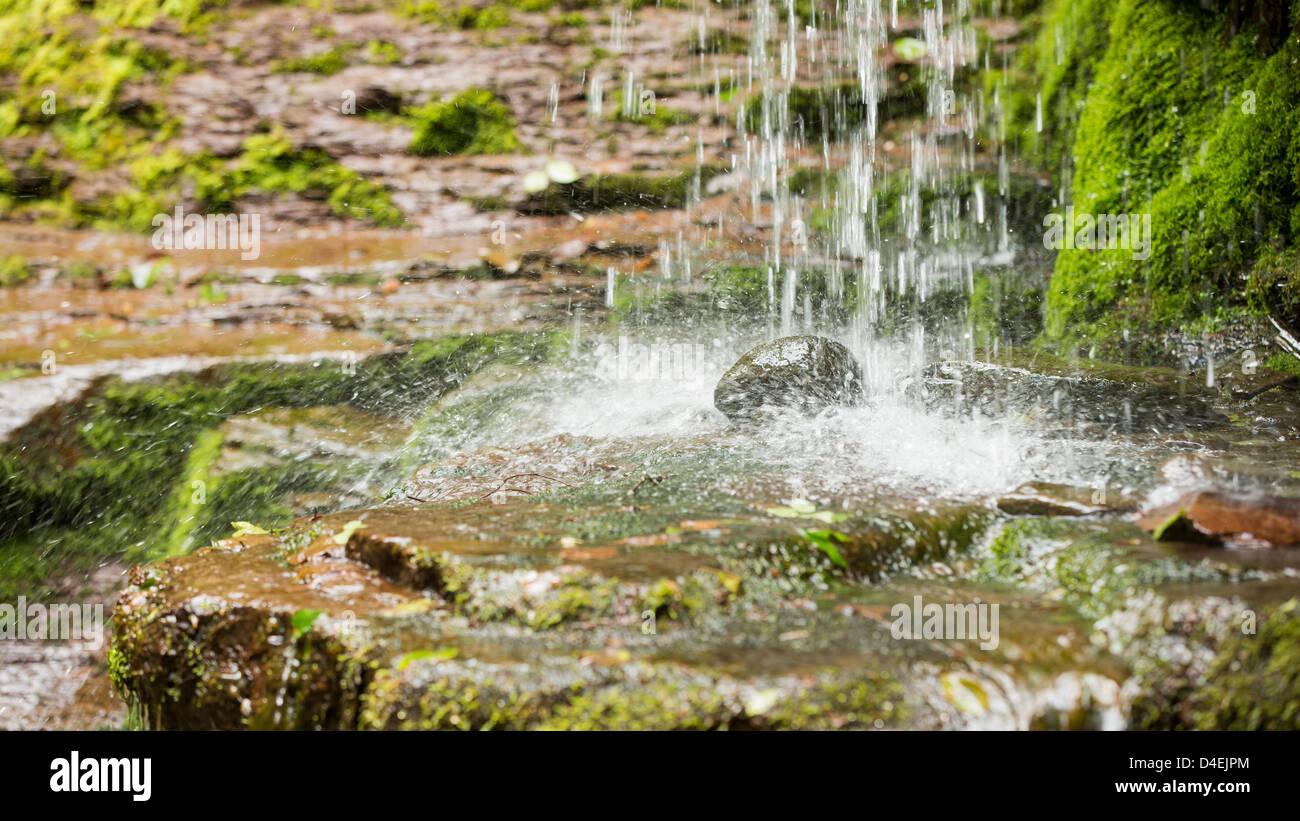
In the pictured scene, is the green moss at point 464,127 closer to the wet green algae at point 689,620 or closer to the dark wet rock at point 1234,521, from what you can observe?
the wet green algae at point 689,620

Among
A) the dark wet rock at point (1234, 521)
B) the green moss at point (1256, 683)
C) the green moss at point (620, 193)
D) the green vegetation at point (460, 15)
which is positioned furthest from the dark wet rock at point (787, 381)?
the green vegetation at point (460, 15)

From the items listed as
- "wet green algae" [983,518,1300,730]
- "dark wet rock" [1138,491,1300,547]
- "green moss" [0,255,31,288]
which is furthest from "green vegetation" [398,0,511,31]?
"wet green algae" [983,518,1300,730]

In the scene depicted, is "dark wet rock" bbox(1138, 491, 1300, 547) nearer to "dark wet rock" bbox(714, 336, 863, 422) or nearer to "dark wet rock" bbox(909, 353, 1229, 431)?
"dark wet rock" bbox(909, 353, 1229, 431)

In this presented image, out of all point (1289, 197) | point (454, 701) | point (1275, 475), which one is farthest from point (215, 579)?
point (1289, 197)

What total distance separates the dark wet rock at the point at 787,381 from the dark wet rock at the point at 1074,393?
49 cm

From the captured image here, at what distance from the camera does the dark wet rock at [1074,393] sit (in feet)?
14.8

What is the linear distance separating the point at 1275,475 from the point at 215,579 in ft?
13.4

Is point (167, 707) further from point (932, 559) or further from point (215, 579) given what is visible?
point (932, 559)

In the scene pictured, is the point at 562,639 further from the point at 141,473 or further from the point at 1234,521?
the point at 141,473

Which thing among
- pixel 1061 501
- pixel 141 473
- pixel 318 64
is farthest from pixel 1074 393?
pixel 318 64

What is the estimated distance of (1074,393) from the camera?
470 centimetres

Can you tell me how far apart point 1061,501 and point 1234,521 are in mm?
582

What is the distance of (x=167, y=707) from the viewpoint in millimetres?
2859

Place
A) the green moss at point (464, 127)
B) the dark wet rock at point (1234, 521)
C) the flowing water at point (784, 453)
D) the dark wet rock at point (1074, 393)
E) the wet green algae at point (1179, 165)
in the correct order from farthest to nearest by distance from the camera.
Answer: the green moss at point (464, 127) < the wet green algae at point (1179, 165) < the dark wet rock at point (1074, 393) < the dark wet rock at point (1234, 521) < the flowing water at point (784, 453)
